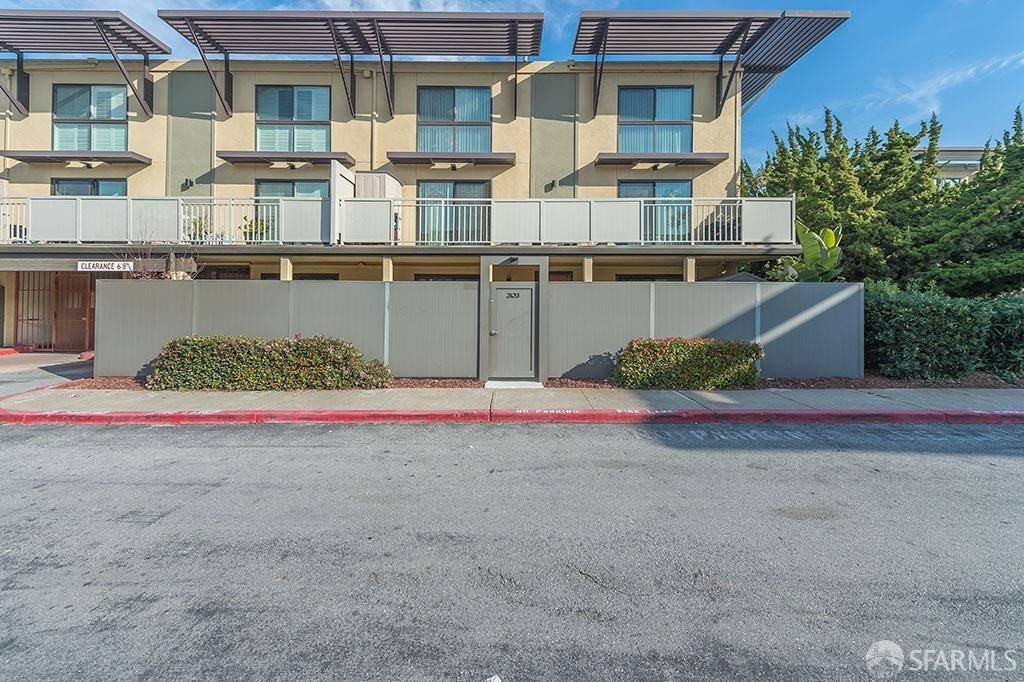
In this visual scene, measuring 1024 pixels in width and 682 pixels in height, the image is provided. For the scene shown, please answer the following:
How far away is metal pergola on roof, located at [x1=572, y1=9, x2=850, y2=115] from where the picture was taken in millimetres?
14406

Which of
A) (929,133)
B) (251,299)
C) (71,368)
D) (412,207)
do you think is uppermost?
(929,133)

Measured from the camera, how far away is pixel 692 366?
10.4m

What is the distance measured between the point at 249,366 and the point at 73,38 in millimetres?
14121

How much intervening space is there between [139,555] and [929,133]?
2196cm

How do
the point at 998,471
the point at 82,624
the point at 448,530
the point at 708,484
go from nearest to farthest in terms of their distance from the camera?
1. the point at 82,624
2. the point at 448,530
3. the point at 708,484
4. the point at 998,471

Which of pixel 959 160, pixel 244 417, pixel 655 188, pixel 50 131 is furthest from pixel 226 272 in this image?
pixel 959 160

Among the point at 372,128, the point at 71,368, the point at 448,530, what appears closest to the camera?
the point at 448,530

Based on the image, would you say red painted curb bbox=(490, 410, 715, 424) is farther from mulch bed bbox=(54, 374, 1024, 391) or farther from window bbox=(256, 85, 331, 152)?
window bbox=(256, 85, 331, 152)

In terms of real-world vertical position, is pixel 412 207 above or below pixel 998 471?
above

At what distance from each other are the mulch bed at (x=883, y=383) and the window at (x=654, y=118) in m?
9.07

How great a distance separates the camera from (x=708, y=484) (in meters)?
5.18

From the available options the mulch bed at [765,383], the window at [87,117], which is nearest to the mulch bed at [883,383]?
the mulch bed at [765,383]

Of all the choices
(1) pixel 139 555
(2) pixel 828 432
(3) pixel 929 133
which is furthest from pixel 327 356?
(3) pixel 929 133

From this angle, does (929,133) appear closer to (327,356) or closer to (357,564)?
(327,356)
